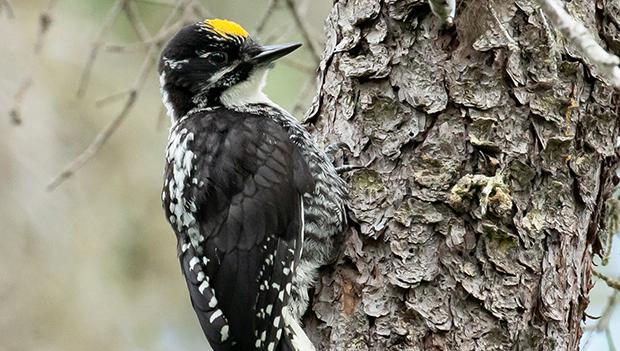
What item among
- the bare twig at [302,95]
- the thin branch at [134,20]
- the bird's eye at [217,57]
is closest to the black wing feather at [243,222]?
the bird's eye at [217,57]

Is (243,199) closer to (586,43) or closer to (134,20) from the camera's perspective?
(134,20)

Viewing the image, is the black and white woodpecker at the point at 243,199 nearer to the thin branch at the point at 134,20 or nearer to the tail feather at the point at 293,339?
the tail feather at the point at 293,339

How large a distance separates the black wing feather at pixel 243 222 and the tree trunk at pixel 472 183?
0.21 meters

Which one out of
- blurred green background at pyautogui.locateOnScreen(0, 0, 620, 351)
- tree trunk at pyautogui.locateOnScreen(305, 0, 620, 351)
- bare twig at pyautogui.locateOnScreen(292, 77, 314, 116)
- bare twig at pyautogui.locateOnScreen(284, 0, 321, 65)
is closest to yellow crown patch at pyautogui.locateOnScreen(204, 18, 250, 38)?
bare twig at pyautogui.locateOnScreen(284, 0, 321, 65)

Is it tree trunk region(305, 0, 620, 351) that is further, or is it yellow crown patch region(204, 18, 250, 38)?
yellow crown patch region(204, 18, 250, 38)

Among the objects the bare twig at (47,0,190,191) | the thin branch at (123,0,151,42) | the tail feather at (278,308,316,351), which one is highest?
the thin branch at (123,0,151,42)

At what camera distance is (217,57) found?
12.6 feet

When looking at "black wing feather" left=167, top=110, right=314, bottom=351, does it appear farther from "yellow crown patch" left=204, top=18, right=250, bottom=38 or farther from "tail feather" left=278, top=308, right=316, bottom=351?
"yellow crown patch" left=204, top=18, right=250, bottom=38

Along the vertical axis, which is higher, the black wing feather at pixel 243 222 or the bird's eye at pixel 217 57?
the bird's eye at pixel 217 57

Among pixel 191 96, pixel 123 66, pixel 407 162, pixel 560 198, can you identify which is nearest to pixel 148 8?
pixel 123 66

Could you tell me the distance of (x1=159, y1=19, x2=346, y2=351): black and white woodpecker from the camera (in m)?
3.29

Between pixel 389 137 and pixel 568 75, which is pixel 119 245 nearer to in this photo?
pixel 389 137

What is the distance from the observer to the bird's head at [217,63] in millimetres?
3830

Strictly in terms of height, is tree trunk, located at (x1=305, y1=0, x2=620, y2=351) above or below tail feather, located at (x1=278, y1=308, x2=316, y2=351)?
above
